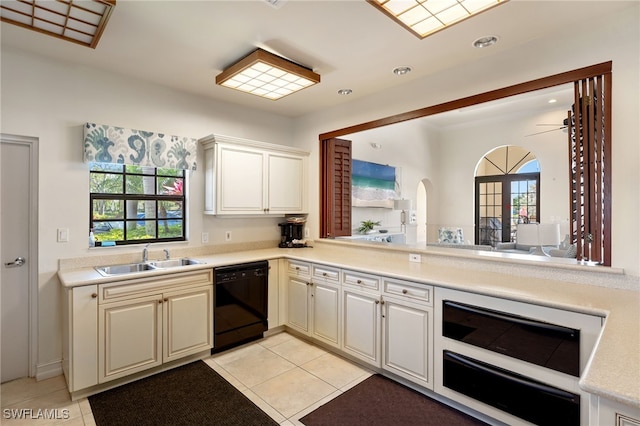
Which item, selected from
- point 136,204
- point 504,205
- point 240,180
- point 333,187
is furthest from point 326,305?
point 504,205

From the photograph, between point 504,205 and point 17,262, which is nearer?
point 17,262

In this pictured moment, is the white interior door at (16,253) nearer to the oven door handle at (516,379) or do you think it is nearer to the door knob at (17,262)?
the door knob at (17,262)

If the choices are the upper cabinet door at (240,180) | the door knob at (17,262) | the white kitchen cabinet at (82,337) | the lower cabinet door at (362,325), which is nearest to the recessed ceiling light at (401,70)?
the upper cabinet door at (240,180)

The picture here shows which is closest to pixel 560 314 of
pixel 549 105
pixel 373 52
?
pixel 373 52

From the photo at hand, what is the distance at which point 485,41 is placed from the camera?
242cm

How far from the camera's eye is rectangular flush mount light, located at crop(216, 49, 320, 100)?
8.41 feet

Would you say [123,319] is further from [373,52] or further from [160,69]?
[373,52]

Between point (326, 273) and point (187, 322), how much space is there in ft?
4.45

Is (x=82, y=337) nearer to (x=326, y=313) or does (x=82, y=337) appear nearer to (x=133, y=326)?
A: (x=133, y=326)

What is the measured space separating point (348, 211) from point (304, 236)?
27.1 inches

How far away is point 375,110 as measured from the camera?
138 inches

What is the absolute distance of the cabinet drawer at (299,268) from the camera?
11.1 feet

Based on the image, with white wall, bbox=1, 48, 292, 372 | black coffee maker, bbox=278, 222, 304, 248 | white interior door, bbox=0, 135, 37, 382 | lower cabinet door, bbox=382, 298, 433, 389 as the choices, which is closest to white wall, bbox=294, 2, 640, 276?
lower cabinet door, bbox=382, 298, 433, 389

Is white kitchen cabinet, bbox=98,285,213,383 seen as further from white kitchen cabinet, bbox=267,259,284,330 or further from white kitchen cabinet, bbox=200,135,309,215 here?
white kitchen cabinet, bbox=200,135,309,215
